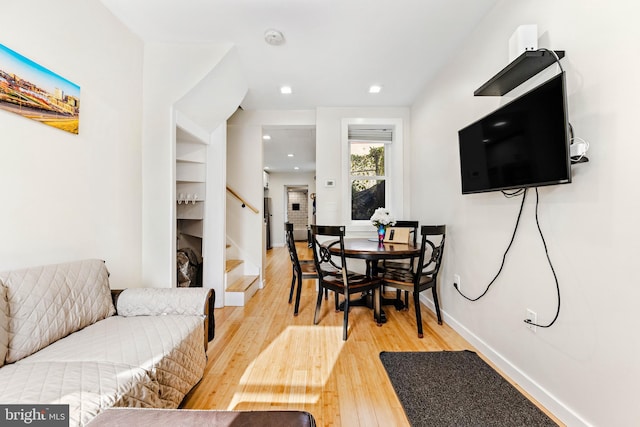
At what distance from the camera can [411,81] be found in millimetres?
3131

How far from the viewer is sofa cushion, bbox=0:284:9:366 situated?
3.72 ft

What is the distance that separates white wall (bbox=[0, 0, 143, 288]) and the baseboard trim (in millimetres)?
2841

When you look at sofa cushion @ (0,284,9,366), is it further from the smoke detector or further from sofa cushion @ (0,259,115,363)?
the smoke detector

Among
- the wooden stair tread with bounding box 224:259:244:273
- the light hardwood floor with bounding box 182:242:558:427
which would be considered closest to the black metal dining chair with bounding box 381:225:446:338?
the light hardwood floor with bounding box 182:242:558:427

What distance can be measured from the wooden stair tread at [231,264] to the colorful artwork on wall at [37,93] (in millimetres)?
2185

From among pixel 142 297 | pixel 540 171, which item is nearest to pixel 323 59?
pixel 540 171

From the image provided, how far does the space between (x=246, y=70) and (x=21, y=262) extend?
7.87 feet

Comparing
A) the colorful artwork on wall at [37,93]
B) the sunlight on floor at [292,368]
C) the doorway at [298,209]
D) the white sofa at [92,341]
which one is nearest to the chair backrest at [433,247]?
the sunlight on floor at [292,368]

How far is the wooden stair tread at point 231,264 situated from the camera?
138 inches

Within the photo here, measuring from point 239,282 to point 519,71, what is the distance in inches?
138

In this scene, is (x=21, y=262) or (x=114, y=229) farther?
(x=114, y=229)

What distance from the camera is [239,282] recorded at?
3629mm

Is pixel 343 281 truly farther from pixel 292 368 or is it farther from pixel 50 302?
pixel 50 302

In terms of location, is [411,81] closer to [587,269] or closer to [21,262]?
[587,269]
